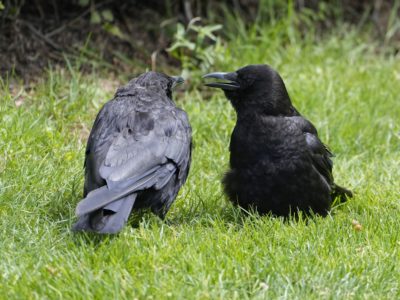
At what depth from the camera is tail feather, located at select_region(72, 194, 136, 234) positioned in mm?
4328

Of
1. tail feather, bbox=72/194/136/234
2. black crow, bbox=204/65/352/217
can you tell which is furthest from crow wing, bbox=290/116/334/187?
tail feather, bbox=72/194/136/234

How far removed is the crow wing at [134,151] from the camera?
4.60m

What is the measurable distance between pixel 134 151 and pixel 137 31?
11.6 ft

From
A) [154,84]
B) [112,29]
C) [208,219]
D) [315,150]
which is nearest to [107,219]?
[208,219]

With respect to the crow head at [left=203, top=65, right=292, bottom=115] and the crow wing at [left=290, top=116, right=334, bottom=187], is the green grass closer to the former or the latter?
the crow wing at [left=290, top=116, right=334, bottom=187]

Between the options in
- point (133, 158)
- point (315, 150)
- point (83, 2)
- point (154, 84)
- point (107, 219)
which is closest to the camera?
point (107, 219)

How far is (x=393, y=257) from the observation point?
4.33 m

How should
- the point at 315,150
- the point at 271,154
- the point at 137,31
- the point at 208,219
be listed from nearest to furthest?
the point at 208,219 → the point at 271,154 → the point at 315,150 → the point at 137,31

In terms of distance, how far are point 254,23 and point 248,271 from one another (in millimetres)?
4837

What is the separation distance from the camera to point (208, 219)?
5008mm

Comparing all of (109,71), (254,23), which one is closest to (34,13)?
(109,71)

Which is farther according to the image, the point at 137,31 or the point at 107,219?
the point at 137,31

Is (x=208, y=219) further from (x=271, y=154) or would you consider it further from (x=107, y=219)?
(x=107, y=219)

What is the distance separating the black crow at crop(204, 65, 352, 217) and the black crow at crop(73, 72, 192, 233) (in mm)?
374
